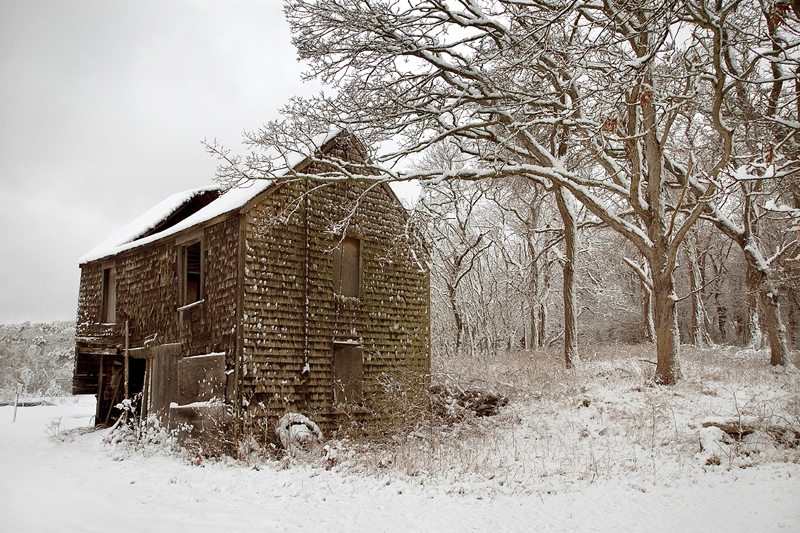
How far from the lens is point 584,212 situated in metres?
26.0

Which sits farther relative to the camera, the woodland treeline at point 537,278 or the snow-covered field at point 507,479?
A: the woodland treeline at point 537,278

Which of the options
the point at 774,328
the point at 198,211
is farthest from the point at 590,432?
the point at 198,211

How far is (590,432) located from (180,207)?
Answer: 1386cm

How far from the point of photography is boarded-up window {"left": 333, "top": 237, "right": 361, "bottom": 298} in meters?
14.5

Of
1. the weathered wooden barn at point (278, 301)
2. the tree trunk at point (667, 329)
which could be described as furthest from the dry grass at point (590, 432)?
the weathered wooden barn at point (278, 301)

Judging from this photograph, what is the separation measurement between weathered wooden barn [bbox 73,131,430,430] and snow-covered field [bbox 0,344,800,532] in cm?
173

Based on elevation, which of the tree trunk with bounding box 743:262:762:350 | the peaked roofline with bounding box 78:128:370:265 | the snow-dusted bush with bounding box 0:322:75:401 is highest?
the peaked roofline with bounding box 78:128:370:265

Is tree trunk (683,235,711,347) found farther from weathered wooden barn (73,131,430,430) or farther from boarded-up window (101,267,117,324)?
boarded-up window (101,267,117,324)

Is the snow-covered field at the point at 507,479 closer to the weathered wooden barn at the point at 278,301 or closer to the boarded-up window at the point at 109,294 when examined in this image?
the weathered wooden barn at the point at 278,301

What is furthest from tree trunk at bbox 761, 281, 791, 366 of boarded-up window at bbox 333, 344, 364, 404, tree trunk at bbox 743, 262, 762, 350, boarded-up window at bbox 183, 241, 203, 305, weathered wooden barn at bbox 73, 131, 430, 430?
boarded-up window at bbox 183, 241, 203, 305

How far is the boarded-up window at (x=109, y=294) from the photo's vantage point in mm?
18317

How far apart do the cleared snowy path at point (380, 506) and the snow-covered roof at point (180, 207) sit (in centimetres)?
644

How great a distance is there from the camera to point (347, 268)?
1484 cm

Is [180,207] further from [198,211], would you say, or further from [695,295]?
[695,295]
